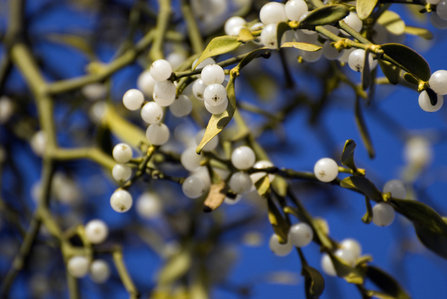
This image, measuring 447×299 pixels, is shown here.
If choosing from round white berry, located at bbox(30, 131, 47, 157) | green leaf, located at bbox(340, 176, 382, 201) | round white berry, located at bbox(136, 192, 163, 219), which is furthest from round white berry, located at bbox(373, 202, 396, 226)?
round white berry, located at bbox(30, 131, 47, 157)

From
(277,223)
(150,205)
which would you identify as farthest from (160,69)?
(150,205)

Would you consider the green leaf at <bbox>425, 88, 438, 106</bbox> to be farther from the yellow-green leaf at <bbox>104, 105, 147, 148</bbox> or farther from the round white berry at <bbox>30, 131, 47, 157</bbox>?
the round white berry at <bbox>30, 131, 47, 157</bbox>

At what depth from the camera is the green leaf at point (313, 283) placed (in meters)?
0.26

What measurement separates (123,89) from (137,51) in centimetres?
29

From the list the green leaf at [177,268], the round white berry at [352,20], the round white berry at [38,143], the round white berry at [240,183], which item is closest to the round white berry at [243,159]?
the round white berry at [240,183]

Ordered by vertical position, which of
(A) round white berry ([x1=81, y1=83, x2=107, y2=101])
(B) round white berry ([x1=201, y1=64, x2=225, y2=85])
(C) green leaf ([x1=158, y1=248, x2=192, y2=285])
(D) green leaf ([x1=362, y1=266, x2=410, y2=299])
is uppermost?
(B) round white berry ([x1=201, y1=64, x2=225, y2=85])

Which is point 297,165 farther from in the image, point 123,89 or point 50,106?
point 50,106

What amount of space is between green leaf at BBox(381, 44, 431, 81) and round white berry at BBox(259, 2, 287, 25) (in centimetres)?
7

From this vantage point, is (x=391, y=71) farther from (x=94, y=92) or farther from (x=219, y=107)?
(x=94, y=92)

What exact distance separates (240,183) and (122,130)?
0.70 feet

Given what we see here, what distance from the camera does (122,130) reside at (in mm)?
447

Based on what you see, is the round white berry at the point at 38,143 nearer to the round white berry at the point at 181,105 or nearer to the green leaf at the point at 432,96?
the round white berry at the point at 181,105

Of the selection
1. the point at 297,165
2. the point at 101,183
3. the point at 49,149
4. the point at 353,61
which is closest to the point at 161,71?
the point at 353,61

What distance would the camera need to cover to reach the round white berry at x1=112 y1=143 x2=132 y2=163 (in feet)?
0.91
